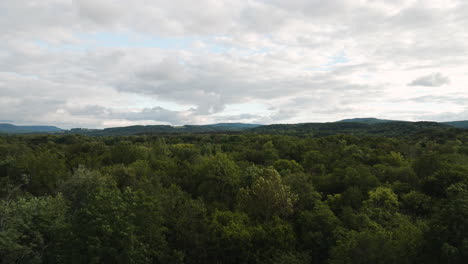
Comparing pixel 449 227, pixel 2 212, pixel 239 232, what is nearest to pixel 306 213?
pixel 239 232

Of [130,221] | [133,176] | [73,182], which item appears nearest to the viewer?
[130,221]

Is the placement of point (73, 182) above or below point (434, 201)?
above

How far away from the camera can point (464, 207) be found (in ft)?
76.4

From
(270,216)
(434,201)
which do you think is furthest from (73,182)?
(434,201)

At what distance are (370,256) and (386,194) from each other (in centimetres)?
2190

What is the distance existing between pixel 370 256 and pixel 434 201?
25.6 m

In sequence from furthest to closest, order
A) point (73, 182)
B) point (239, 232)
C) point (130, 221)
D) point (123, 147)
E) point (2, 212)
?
point (123, 147), point (73, 182), point (239, 232), point (130, 221), point (2, 212)

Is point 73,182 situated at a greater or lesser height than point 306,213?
greater

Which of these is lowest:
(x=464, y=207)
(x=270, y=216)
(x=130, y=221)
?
(x=270, y=216)

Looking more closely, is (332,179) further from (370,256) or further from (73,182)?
(73,182)

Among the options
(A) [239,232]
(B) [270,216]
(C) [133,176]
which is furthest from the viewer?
(C) [133,176]

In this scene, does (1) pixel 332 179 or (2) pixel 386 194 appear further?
(1) pixel 332 179

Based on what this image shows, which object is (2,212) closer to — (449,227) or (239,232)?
(239,232)

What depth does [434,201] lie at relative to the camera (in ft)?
138
